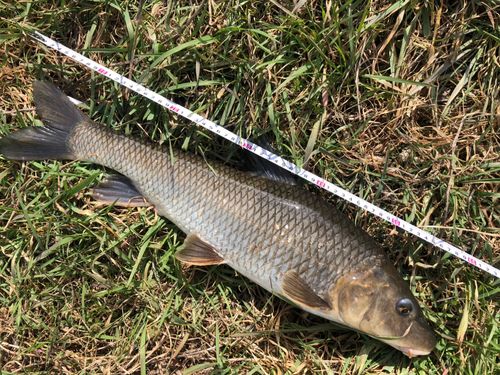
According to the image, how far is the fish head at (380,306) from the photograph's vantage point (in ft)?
6.73

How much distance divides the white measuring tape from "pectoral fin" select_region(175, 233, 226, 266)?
66cm

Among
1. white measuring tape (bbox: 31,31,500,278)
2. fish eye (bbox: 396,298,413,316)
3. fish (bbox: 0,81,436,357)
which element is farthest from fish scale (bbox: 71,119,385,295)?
fish eye (bbox: 396,298,413,316)

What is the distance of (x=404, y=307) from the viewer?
6.82ft

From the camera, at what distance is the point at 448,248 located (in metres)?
2.21

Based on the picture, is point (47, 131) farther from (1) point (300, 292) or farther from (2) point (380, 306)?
(2) point (380, 306)

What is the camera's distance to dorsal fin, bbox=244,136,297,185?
7.48ft

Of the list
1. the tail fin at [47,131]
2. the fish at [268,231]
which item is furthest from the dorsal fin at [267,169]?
the tail fin at [47,131]

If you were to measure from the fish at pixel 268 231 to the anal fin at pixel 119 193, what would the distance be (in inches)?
0.5

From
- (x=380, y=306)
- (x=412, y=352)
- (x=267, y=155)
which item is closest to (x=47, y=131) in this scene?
(x=267, y=155)

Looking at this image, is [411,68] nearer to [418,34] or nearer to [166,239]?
[418,34]

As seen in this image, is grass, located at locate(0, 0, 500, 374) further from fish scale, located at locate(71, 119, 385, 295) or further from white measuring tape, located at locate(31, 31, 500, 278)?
fish scale, located at locate(71, 119, 385, 295)

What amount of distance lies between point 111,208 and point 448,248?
221 centimetres

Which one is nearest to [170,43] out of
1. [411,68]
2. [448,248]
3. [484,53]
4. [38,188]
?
[38,188]

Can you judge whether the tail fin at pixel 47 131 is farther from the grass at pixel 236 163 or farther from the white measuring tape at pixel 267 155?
the white measuring tape at pixel 267 155
